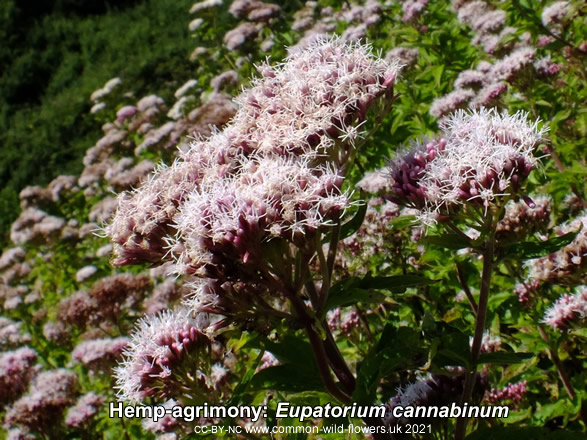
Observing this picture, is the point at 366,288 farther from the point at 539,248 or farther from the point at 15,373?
the point at 15,373

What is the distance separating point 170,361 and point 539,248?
1.09 meters

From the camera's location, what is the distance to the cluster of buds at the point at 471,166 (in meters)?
1.67

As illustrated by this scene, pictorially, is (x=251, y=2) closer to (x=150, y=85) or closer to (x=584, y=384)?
(x=584, y=384)

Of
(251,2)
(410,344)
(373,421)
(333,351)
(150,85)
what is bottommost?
(150,85)

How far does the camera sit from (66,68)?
20.7 metres

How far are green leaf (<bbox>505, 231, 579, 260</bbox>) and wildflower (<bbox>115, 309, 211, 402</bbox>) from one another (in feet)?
3.08

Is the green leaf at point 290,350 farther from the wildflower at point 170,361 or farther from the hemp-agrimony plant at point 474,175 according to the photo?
the hemp-agrimony plant at point 474,175

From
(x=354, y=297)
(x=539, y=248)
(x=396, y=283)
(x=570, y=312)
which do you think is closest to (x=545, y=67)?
(x=570, y=312)

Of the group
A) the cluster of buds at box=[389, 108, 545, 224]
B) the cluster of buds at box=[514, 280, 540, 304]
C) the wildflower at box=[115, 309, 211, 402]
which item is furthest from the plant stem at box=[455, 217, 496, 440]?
Result: the cluster of buds at box=[514, 280, 540, 304]

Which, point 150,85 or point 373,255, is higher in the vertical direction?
point 373,255

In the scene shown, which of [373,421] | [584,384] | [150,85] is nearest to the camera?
[373,421]

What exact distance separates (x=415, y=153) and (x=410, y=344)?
1.74ft

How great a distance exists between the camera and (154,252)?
1.90 metres

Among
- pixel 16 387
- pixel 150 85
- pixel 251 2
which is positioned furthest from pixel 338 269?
pixel 150 85
